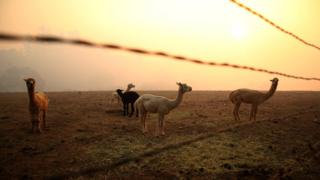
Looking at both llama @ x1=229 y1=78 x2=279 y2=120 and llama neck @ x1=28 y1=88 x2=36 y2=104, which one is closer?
llama neck @ x1=28 y1=88 x2=36 y2=104

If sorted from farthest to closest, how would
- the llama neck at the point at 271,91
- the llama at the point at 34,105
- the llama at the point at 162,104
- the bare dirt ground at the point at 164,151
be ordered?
the llama neck at the point at 271,91, the llama at the point at 162,104, the llama at the point at 34,105, the bare dirt ground at the point at 164,151

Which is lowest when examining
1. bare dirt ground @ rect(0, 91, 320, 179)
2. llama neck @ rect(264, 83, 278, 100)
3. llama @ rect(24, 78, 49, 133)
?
bare dirt ground @ rect(0, 91, 320, 179)

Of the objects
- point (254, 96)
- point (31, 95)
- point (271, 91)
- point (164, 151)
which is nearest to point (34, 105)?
point (31, 95)

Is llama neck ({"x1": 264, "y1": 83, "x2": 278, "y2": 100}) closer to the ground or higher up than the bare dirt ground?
higher up

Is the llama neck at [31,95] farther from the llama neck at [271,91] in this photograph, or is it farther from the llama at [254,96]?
the llama neck at [271,91]

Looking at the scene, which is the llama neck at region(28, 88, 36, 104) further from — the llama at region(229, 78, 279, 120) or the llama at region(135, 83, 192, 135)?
the llama at region(229, 78, 279, 120)

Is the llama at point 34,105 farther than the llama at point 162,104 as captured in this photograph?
No

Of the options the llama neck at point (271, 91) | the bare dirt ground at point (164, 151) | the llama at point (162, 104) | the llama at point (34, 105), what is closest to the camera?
the bare dirt ground at point (164, 151)

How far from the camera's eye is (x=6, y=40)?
4.30 ft

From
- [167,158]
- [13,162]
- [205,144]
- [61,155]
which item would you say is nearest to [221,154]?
[205,144]

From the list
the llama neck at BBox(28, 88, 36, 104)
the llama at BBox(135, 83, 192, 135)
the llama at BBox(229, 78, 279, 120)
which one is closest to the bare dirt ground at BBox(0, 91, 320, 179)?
the llama at BBox(135, 83, 192, 135)

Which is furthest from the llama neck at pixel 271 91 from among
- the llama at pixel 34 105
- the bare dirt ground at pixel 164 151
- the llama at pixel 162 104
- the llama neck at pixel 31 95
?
the llama neck at pixel 31 95

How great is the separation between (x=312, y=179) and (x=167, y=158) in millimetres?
3473

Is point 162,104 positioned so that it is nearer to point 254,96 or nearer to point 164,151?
point 164,151
